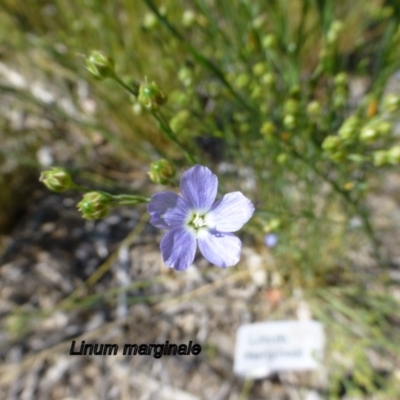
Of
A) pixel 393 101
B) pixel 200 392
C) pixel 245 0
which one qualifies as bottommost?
pixel 200 392

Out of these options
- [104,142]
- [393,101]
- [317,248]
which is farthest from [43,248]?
[393,101]

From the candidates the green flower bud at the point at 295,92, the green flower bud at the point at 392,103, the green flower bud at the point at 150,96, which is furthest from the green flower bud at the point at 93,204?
the green flower bud at the point at 392,103

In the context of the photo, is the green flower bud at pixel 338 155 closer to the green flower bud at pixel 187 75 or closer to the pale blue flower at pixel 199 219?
the pale blue flower at pixel 199 219

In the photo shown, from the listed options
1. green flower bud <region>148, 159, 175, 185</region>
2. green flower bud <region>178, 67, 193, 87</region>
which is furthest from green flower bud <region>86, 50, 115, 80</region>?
green flower bud <region>178, 67, 193, 87</region>

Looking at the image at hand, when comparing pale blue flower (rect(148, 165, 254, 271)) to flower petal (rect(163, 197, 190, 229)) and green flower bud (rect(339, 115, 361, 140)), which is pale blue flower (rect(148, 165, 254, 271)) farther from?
green flower bud (rect(339, 115, 361, 140))

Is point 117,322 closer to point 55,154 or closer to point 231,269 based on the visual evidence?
point 231,269

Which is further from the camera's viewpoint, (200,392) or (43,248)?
(43,248)

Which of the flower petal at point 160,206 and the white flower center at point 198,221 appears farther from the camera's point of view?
the white flower center at point 198,221
